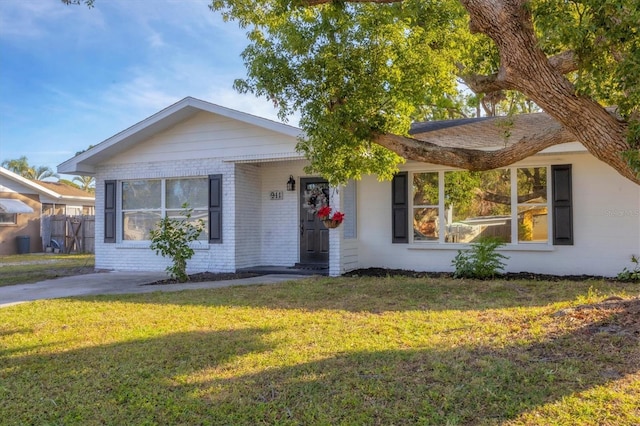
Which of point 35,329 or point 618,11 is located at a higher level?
point 618,11

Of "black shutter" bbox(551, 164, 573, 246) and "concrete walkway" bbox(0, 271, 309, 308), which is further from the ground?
"black shutter" bbox(551, 164, 573, 246)

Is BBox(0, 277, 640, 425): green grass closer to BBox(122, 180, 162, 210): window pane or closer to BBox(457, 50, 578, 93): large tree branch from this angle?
BBox(457, 50, 578, 93): large tree branch

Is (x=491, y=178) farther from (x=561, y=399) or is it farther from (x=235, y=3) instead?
(x=561, y=399)

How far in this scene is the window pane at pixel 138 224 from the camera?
12.9m

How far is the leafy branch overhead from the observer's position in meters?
4.39

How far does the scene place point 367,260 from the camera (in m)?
11.8

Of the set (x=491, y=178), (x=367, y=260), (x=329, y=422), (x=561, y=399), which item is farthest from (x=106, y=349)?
(x=491, y=178)

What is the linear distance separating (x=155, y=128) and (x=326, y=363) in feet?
30.9

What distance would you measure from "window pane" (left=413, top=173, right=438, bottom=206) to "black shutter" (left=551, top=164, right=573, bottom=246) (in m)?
2.42

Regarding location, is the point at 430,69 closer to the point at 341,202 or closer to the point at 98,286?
the point at 341,202

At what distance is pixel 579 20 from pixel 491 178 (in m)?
6.40

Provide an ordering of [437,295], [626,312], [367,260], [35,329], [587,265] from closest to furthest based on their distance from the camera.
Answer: [626,312] → [35,329] → [437,295] → [587,265] → [367,260]

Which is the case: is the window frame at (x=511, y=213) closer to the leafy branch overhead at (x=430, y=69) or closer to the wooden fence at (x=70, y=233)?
the leafy branch overhead at (x=430, y=69)

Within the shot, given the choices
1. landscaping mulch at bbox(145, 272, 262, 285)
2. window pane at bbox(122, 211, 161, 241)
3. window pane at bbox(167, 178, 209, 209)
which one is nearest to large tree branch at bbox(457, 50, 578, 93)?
landscaping mulch at bbox(145, 272, 262, 285)
